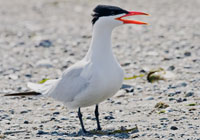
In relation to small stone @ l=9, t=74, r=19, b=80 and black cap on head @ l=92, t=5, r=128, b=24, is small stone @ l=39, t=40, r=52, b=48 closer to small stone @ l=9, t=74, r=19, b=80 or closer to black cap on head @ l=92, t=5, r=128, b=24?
small stone @ l=9, t=74, r=19, b=80

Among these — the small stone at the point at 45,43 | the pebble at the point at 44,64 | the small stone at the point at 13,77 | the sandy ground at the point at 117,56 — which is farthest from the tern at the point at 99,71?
the small stone at the point at 45,43

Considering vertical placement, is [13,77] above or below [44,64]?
below

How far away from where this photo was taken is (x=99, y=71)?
211 inches

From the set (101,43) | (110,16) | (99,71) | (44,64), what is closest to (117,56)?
(44,64)

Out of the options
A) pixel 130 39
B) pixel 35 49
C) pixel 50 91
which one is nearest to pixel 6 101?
pixel 50 91

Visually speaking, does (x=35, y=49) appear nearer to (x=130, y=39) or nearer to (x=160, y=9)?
(x=130, y=39)

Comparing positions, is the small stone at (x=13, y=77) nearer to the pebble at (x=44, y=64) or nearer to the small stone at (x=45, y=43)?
the pebble at (x=44, y=64)

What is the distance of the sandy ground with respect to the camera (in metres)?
→ 5.72

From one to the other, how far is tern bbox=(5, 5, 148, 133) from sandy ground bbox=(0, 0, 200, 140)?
46cm

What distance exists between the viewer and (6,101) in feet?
23.4

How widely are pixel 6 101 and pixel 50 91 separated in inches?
51.2

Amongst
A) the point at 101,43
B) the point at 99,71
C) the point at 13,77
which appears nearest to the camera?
the point at 99,71

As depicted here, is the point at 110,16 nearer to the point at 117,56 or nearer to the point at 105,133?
the point at 105,133

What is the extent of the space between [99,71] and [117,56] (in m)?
4.96
